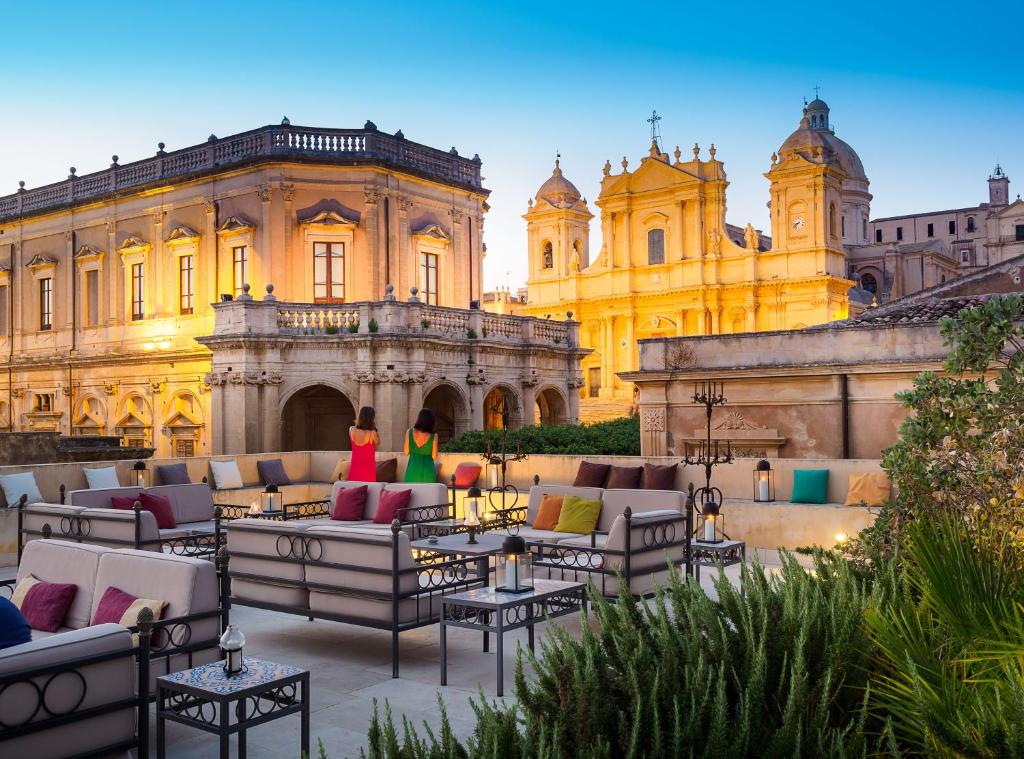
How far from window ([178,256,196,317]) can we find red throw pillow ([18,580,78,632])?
2264 cm

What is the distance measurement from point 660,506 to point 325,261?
1840 cm

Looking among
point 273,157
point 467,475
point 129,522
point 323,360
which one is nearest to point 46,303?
point 273,157

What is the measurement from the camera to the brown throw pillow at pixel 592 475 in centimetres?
1306

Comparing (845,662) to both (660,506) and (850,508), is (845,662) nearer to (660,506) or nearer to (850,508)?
(660,506)

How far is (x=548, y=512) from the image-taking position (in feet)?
34.5

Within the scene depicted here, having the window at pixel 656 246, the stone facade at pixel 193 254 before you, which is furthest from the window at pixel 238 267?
the window at pixel 656 246

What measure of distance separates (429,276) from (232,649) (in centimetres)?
2365

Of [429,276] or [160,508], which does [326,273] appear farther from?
[160,508]

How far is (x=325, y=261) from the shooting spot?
2648cm

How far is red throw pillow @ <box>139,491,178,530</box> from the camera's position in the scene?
11.1 m

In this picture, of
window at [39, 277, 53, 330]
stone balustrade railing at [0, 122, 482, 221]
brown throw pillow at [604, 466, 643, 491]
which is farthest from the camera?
window at [39, 277, 53, 330]

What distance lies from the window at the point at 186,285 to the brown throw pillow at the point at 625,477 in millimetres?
18311

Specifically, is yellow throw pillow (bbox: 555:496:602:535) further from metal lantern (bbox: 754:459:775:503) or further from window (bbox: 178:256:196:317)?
window (bbox: 178:256:196:317)

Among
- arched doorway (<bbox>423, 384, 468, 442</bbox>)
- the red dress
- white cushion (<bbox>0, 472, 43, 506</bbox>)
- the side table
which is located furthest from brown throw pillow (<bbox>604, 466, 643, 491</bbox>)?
arched doorway (<bbox>423, 384, 468, 442</bbox>)
